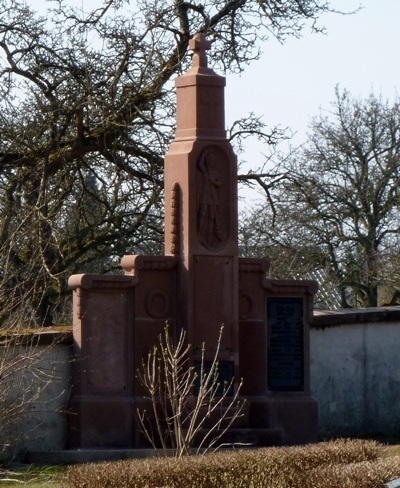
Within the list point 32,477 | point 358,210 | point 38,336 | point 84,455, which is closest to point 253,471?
point 32,477

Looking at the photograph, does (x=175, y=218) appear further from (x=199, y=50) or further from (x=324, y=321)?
(x=324, y=321)

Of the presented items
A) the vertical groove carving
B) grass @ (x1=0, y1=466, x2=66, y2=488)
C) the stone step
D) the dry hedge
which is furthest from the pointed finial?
the dry hedge

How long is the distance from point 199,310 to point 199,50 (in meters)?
3.45

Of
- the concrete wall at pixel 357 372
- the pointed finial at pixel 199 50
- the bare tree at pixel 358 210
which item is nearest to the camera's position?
the pointed finial at pixel 199 50

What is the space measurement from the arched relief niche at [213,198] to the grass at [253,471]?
14.9 ft

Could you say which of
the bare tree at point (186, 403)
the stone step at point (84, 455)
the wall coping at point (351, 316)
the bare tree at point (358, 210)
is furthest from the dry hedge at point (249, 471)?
the bare tree at point (358, 210)

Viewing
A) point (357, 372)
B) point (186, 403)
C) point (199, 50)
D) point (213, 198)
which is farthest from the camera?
point (357, 372)

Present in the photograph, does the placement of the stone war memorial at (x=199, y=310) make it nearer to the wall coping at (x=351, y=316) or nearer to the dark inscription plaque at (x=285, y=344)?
the dark inscription plaque at (x=285, y=344)

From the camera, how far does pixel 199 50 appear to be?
17469mm

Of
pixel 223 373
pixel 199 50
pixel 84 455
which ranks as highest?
pixel 199 50

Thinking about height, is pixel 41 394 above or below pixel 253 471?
above

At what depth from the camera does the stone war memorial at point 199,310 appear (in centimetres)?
1628

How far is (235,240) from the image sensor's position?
17.0 metres

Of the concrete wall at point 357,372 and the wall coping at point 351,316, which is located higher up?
the wall coping at point 351,316
